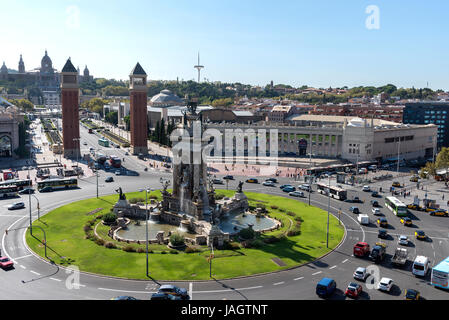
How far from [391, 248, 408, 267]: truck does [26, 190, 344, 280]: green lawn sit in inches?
299

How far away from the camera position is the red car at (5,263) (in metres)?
40.1

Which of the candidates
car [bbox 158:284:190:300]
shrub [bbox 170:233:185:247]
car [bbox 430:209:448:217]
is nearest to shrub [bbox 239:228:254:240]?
shrub [bbox 170:233:185:247]

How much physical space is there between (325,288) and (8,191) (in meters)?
61.4

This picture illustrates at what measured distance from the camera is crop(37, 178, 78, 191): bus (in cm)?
7725

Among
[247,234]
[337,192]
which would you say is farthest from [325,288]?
[337,192]

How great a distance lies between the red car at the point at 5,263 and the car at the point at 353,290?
33281 mm

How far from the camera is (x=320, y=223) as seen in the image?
190 ft

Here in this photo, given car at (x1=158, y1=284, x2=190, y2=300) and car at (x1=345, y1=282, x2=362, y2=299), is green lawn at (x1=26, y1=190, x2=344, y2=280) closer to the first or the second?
car at (x1=158, y1=284, x2=190, y2=300)

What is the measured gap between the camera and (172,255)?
44594 mm

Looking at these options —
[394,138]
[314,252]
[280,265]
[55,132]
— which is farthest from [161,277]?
[55,132]

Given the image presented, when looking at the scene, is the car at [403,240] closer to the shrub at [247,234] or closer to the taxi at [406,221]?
the taxi at [406,221]

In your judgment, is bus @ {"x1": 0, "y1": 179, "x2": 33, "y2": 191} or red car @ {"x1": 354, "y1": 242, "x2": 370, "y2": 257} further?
bus @ {"x1": 0, "y1": 179, "x2": 33, "y2": 191}

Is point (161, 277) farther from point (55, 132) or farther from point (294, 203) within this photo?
point (55, 132)

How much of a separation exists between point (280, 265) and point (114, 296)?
1740 centimetres
